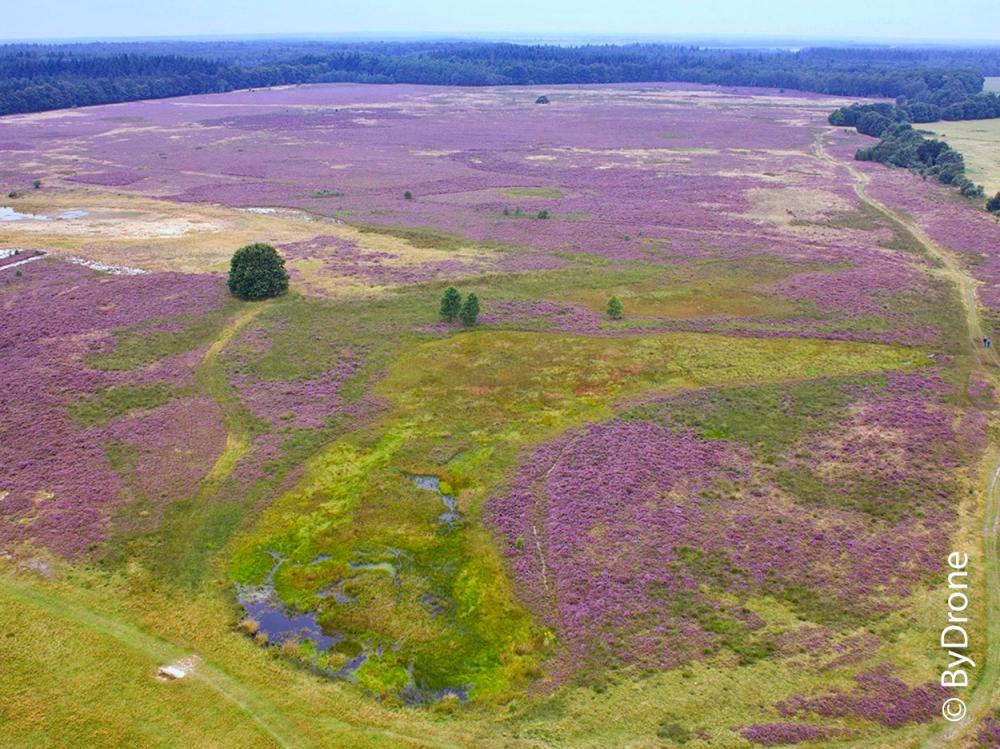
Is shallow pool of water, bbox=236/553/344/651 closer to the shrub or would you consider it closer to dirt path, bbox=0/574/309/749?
dirt path, bbox=0/574/309/749

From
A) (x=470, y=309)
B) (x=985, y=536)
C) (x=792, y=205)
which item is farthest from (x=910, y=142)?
(x=985, y=536)

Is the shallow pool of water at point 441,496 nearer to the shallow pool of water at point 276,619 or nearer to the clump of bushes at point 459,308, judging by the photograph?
the shallow pool of water at point 276,619

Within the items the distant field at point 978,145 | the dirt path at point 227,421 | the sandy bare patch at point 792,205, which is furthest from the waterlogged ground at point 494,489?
the distant field at point 978,145

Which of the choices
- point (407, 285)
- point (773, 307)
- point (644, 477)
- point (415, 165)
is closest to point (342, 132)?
point (415, 165)

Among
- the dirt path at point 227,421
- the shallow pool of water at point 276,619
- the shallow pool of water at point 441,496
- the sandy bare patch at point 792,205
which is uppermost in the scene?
the sandy bare patch at point 792,205

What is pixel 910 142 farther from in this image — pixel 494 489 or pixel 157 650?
pixel 157 650
